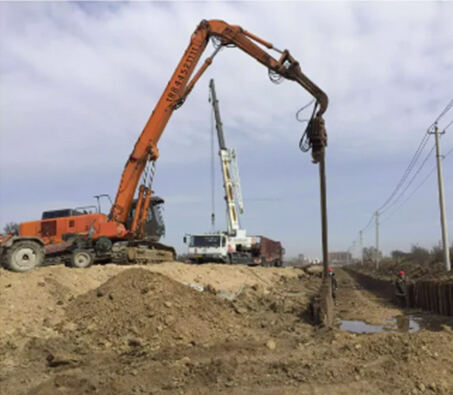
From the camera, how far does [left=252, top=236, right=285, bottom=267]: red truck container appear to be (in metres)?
32.2

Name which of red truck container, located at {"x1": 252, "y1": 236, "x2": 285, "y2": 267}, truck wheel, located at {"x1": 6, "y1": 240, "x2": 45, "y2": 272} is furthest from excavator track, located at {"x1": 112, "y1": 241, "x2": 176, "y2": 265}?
red truck container, located at {"x1": 252, "y1": 236, "x2": 285, "y2": 267}

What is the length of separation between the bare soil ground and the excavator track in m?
3.77

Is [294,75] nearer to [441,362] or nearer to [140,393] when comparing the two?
[441,362]

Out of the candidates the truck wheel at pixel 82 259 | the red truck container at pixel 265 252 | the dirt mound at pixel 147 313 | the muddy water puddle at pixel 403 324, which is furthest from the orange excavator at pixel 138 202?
the red truck container at pixel 265 252

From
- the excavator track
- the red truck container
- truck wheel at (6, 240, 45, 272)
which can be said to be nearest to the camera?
truck wheel at (6, 240, 45, 272)

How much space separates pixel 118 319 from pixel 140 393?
Answer: 3142 millimetres

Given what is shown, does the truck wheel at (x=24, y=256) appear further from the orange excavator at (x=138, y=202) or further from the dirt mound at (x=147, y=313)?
the dirt mound at (x=147, y=313)

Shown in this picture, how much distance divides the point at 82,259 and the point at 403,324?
34.4ft

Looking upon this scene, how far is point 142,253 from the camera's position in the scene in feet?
57.5

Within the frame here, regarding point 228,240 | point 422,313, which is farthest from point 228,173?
point 422,313

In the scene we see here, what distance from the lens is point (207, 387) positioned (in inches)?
246

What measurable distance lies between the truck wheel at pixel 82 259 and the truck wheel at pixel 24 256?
121cm

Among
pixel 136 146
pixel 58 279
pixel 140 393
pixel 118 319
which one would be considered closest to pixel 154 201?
pixel 136 146

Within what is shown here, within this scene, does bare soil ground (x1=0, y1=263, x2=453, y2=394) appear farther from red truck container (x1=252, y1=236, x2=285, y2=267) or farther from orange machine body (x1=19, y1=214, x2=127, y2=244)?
red truck container (x1=252, y1=236, x2=285, y2=267)
